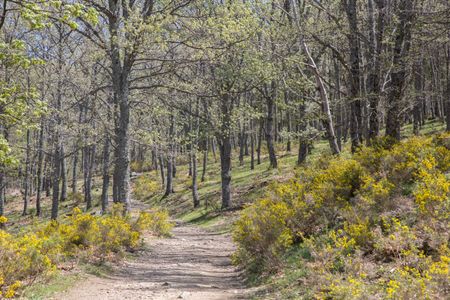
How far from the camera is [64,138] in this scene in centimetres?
1878

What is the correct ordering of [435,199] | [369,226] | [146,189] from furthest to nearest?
[146,189] → [369,226] → [435,199]

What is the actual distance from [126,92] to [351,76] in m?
7.44

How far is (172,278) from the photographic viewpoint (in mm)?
8953

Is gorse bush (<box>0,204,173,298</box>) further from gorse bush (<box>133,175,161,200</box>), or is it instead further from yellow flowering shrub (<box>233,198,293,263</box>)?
gorse bush (<box>133,175,161,200</box>)

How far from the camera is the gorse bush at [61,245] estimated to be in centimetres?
686

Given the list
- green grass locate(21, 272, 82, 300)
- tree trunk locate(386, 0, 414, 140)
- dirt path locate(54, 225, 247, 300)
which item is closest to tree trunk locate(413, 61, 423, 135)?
tree trunk locate(386, 0, 414, 140)

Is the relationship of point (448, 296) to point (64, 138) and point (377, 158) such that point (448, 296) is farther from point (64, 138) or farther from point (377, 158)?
point (64, 138)

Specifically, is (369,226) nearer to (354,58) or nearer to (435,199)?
(435,199)

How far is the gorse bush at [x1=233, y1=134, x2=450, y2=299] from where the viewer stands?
16.3 feet

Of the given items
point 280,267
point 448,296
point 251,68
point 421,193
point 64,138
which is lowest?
point 280,267

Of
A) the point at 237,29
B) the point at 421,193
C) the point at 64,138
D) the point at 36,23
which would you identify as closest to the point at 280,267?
the point at 421,193

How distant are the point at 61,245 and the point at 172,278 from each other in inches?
102

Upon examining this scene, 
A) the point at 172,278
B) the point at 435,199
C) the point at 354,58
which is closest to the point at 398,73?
the point at 354,58

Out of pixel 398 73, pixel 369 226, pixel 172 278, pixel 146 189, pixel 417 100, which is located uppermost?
pixel 398 73
